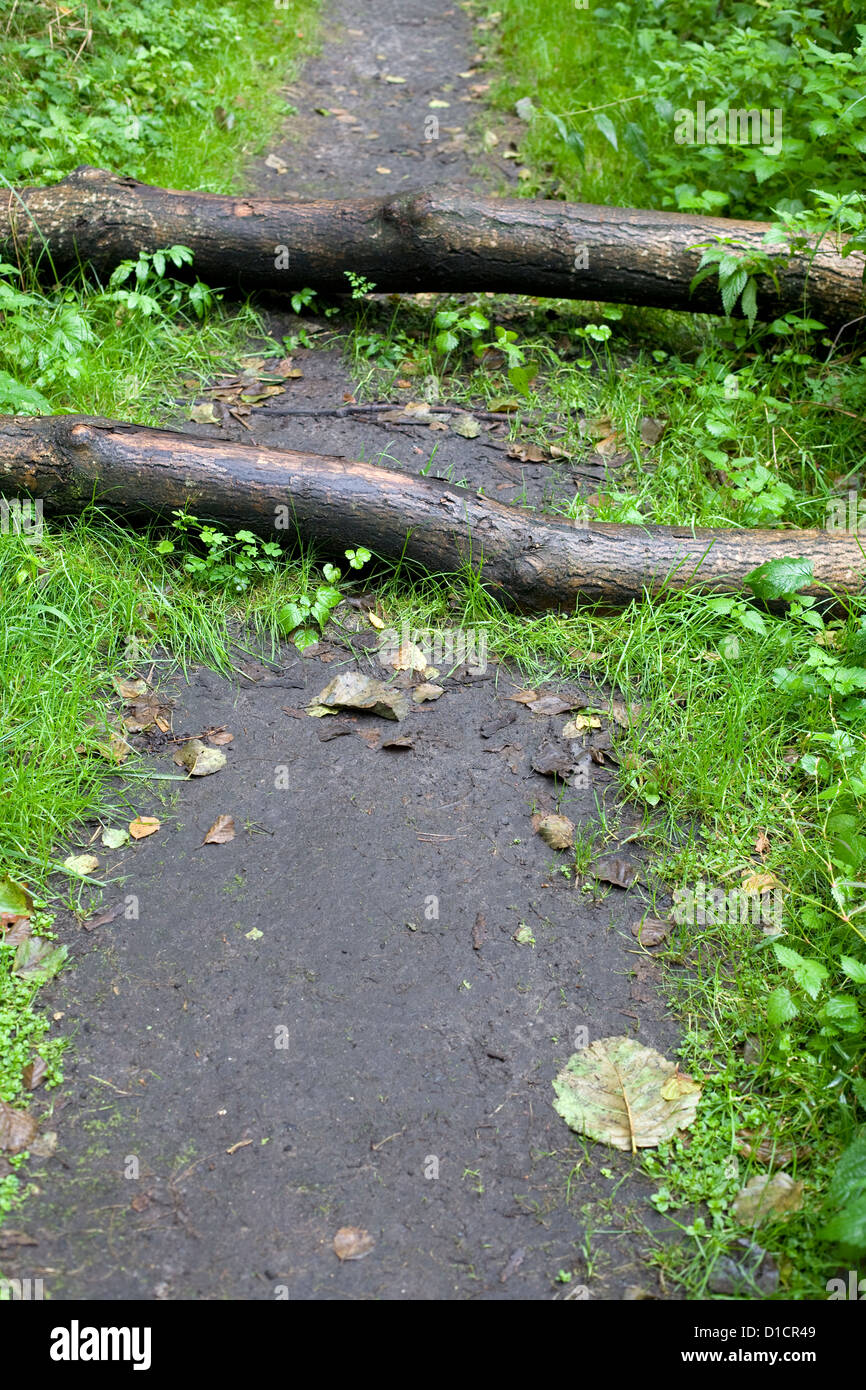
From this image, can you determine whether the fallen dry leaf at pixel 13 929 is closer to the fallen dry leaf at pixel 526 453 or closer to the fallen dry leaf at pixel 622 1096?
the fallen dry leaf at pixel 622 1096

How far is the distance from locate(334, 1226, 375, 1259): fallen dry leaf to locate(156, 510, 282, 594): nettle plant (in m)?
2.38

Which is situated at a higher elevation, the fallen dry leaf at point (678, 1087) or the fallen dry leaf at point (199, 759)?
the fallen dry leaf at point (199, 759)

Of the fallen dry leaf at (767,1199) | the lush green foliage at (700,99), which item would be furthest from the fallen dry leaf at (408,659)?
the lush green foliage at (700,99)

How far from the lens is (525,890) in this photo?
3113 millimetres

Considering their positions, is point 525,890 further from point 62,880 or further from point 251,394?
point 251,394

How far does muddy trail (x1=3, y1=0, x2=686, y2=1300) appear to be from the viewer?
235 centimetres

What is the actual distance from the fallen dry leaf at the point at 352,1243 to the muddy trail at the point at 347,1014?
0.05ft

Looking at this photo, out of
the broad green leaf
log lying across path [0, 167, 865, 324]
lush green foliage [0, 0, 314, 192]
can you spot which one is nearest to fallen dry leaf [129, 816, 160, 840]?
the broad green leaf

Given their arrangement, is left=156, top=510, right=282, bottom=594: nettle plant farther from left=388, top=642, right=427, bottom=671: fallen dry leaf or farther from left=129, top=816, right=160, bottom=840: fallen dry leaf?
left=129, top=816, right=160, bottom=840: fallen dry leaf

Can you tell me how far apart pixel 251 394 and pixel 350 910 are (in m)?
2.85

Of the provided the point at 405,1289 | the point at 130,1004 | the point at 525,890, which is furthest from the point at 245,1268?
the point at 525,890


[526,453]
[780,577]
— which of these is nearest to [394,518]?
[526,453]

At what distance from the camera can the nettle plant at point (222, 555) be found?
3932mm

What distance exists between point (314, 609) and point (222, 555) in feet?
1.45
